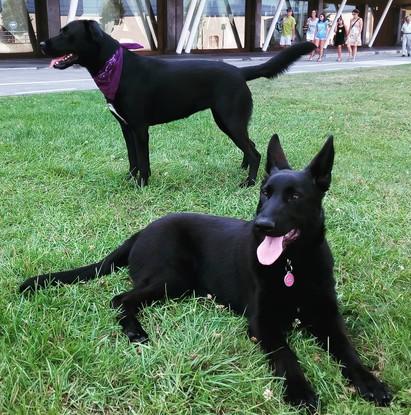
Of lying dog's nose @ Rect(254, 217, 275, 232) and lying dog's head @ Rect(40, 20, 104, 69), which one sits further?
lying dog's head @ Rect(40, 20, 104, 69)

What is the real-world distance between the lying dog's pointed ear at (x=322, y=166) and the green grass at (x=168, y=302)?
0.72 m

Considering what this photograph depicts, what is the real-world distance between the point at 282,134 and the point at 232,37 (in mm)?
20813

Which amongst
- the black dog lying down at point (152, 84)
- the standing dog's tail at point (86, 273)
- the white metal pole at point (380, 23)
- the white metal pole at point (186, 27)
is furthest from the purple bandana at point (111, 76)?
the white metal pole at point (380, 23)

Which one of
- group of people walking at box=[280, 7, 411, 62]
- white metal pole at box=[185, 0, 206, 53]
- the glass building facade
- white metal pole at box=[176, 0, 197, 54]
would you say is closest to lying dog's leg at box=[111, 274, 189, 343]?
the glass building facade

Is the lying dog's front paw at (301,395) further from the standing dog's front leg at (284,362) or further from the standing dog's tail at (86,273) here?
the standing dog's tail at (86,273)

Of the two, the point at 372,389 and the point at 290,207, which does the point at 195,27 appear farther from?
the point at 372,389

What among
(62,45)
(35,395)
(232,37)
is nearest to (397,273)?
(35,395)

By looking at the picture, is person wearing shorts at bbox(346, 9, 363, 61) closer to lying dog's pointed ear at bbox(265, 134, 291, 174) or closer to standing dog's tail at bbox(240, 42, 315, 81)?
standing dog's tail at bbox(240, 42, 315, 81)

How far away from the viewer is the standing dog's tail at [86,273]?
2840 millimetres

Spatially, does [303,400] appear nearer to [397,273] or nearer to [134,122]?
[397,273]

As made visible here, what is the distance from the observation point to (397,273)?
318 cm

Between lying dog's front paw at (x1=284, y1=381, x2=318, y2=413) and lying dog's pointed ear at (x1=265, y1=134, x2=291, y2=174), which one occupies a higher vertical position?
lying dog's pointed ear at (x1=265, y1=134, x2=291, y2=174)

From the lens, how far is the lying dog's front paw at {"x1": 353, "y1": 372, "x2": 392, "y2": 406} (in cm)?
209

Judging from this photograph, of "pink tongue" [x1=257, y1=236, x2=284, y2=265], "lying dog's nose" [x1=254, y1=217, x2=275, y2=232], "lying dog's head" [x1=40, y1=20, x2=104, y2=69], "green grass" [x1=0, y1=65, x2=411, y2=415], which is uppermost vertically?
"lying dog's head" [x1=40, y1=20, x2=104, y2=69]
